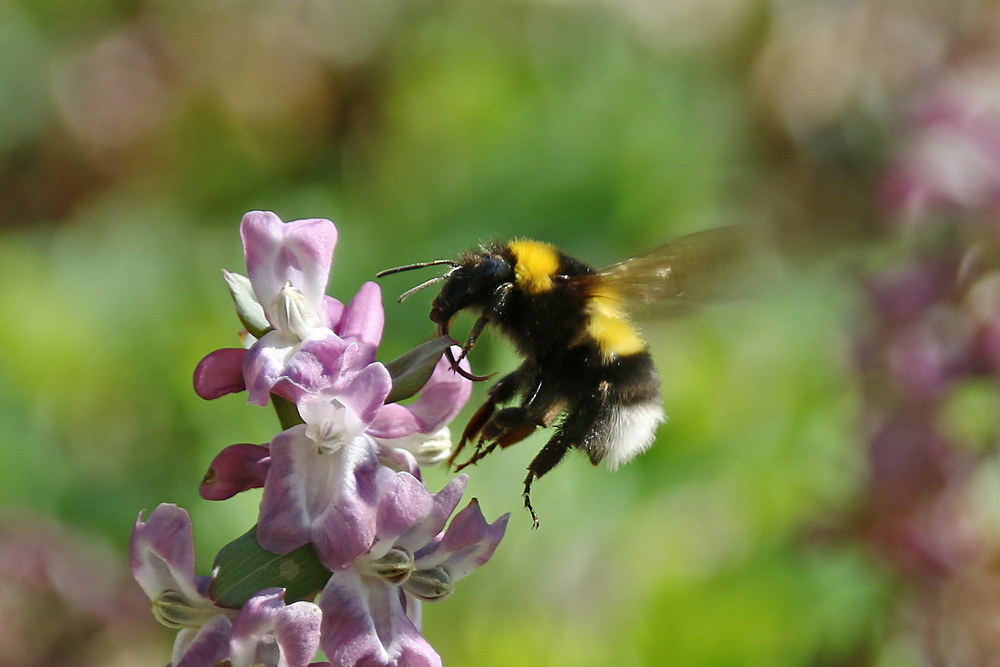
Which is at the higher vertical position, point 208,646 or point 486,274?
point 486,274

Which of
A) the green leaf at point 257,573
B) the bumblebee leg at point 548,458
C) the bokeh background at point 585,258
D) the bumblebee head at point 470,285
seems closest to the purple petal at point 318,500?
the green leaf at point 257,573

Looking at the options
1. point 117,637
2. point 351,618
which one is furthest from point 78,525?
point 351,618

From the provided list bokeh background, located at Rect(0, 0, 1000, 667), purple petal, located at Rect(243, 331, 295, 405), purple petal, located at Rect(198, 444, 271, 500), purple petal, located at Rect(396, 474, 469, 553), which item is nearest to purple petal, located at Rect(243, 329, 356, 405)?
purple petal, located at Rect(243, 331, 295, 405)

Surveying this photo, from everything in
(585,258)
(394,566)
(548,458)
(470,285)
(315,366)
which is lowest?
(585,258)

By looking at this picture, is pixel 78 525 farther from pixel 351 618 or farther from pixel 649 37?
pixel 649 37

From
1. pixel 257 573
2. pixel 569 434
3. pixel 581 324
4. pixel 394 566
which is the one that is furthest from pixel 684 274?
pixel 257 573

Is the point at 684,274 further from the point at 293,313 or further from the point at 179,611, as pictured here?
the point at 179,611
